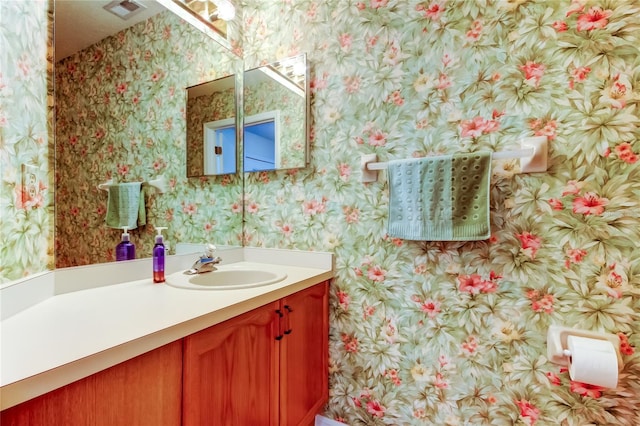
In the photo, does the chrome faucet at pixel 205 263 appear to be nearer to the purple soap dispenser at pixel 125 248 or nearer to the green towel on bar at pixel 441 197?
the purple soap dispenser at pixel 125 248

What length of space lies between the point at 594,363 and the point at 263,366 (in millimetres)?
984

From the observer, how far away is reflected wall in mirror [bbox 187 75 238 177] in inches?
57.2

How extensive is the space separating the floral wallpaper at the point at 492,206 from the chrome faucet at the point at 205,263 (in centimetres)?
38

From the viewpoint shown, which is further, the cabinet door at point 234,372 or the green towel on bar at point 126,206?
the green towel on bar at point 126,206

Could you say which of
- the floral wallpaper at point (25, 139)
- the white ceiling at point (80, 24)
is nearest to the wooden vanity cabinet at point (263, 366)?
the floral wallpaper at point (25, 139)

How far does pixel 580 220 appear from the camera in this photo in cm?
95

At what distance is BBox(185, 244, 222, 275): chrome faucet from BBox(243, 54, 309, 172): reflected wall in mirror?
1.76 ft

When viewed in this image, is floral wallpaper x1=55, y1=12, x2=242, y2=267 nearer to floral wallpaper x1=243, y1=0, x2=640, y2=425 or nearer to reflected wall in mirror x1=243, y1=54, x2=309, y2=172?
reflected wall in mirror x1=243, y1=54, x2=309, y2=172

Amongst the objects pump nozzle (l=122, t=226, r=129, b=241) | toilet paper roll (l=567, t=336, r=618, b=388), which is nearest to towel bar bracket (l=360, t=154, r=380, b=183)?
Answer: toilet paper roll (l=567, t=336, r=618, b=388)

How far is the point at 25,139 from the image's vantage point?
2.81 ft

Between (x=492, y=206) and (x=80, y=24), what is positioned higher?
(x=80, y=24)

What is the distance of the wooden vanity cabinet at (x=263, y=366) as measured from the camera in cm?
76

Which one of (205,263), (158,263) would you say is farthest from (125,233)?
(205,263)

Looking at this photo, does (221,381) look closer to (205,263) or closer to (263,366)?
(263,366)
